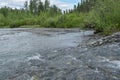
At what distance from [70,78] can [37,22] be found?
2402 inches

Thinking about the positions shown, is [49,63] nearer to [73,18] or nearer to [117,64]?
[117,64]

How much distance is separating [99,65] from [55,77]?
76.1 inches

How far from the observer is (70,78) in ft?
27.6

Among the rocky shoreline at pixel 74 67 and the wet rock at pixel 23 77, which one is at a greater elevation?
the rocky shoreline at pixel 74 67

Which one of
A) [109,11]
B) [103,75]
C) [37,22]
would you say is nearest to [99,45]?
[103,75]

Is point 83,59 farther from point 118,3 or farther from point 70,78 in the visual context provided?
point 118,3

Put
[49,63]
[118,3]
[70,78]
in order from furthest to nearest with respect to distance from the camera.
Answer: [118,3]
[49,63]
[70,78]

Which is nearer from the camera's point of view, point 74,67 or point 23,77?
point 23,77

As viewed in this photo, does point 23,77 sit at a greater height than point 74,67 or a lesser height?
lesser

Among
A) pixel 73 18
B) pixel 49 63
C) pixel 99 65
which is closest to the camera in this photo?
pixel 99 65

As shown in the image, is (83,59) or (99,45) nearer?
(83,59)

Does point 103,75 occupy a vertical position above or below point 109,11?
below

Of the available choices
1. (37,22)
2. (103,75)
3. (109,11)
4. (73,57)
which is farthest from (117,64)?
A: (37,22)

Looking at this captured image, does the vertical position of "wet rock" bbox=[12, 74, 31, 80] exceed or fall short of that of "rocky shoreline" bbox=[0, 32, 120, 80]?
it falls short
